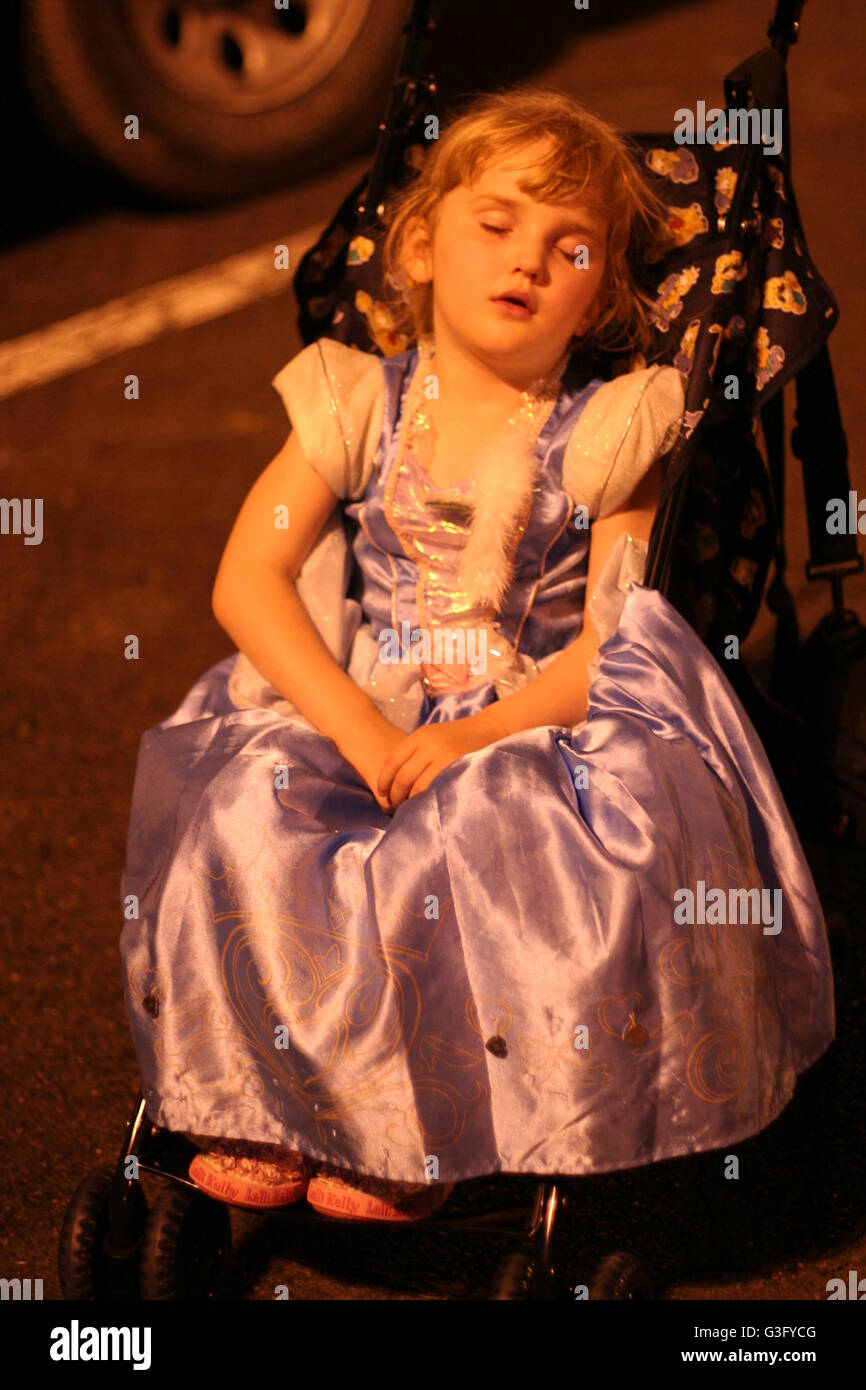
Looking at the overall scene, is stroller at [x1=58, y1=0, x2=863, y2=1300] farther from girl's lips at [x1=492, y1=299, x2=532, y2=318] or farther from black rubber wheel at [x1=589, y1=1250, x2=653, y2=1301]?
girl's lips at [x1=492, y1=299, x2=532, y2=318]

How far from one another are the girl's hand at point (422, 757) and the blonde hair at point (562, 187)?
59cm

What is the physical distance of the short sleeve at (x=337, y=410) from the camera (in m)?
2.07

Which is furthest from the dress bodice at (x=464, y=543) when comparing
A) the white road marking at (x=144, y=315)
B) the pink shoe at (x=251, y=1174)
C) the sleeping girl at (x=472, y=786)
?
the white road marking at (x=144, y=315)

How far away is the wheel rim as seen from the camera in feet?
13.9

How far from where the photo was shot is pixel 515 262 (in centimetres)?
194

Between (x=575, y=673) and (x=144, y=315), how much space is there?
241cm

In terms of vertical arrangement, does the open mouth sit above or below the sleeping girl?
above

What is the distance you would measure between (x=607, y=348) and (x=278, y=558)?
50 cm

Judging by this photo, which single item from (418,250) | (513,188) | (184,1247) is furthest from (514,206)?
(184,1247)

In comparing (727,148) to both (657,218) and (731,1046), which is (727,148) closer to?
(657,218)

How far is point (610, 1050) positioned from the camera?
163cm

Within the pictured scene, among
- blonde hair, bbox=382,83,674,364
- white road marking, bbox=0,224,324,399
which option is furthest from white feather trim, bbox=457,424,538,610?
white road marking, bbox=0,224,324,399

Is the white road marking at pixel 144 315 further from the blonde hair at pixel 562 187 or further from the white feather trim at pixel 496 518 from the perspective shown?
the white feather trim at pixel 496 518

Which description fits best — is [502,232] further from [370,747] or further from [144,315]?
[144,315]
